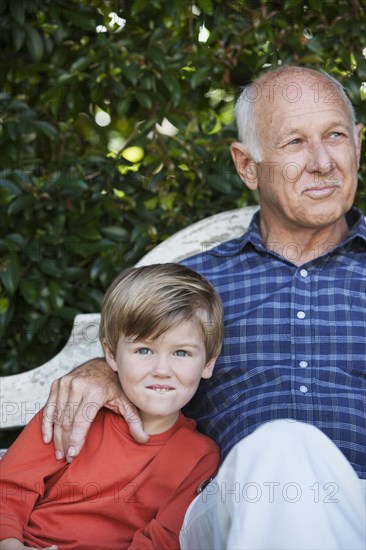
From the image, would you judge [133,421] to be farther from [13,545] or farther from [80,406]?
[13,545]

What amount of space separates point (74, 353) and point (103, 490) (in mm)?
774

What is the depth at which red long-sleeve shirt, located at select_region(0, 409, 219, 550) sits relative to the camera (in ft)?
6.70

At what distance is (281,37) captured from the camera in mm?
3389

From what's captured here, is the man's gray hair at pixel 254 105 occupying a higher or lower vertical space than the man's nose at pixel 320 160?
higher

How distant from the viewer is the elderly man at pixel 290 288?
240cm

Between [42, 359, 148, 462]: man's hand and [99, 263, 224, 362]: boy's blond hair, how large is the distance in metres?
0.10

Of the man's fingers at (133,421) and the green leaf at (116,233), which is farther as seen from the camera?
the green leaf at (116,233)

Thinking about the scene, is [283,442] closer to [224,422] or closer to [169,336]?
[169,336]

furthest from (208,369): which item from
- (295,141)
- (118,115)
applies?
(118,115)

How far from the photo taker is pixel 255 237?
107 inches

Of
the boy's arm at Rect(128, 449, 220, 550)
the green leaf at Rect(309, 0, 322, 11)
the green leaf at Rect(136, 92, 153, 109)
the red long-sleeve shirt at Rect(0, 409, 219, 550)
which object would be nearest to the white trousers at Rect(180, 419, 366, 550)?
the boy's arm at Rect(128, 449, 220, 550)

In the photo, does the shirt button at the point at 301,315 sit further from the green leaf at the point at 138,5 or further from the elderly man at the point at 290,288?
the green leaf at the point at 138,5

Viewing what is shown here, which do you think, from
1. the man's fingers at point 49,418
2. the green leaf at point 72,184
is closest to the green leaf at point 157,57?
the green leaf at point 72,184

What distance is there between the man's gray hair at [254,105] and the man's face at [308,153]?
0.03 meters
